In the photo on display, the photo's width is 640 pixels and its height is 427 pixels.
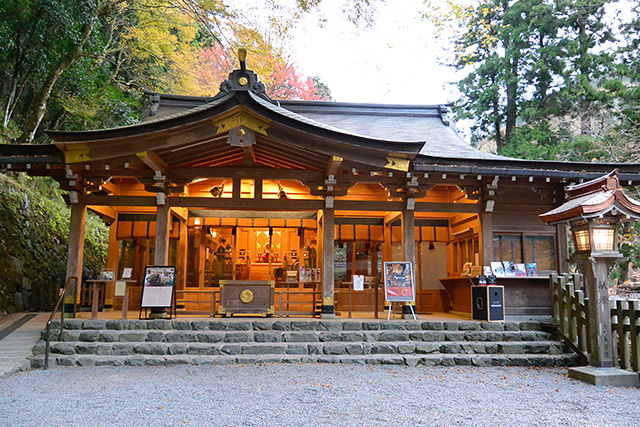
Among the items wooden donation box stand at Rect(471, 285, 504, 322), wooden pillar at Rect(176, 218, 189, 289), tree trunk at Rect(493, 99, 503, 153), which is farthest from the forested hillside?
tree trunk at Rect(493, 99, 503, 153)

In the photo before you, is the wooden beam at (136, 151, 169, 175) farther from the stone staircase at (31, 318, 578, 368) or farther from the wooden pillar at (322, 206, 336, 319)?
the wooden pillar at (322, 206, 336, 319)

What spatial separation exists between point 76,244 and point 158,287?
2033mm

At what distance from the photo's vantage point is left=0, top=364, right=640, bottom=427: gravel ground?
4473 millimetres

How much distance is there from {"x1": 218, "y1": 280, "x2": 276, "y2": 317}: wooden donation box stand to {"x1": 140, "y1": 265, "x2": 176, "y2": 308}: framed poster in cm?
102

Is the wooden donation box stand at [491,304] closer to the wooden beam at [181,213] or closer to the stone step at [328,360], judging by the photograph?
Answer: the stone step at [328,360]

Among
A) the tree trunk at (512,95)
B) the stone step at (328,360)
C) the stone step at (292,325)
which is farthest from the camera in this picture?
the tree trunk at (512,95)

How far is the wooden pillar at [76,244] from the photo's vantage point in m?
8.95

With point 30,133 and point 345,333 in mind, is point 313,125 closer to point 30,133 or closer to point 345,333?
point 345,333

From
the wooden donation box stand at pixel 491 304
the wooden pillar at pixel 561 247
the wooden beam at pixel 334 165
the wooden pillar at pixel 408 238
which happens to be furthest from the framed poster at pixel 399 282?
the wooden pillar at pixel 561 247

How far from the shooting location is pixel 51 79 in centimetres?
1238

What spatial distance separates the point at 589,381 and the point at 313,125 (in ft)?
19.7

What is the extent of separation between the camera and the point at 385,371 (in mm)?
6891

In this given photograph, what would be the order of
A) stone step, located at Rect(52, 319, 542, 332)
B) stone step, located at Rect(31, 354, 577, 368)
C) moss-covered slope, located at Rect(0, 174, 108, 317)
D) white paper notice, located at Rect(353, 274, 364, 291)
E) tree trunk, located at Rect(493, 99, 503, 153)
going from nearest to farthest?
stone step, located at Rect(31, 354, 577, 368), stone step, located at Rect(52, 319, 542, 332), white paper notice, located at Rect(353, 274, 364, 291), moss-covered slope, located at Rect(0, 174, 108, 317), tree trunk, located at Rect(493, 99, 503, 153)

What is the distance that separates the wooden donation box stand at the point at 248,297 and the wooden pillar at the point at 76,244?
2857 millimetres
